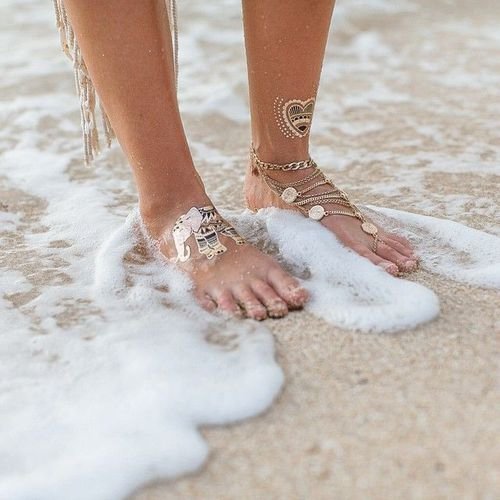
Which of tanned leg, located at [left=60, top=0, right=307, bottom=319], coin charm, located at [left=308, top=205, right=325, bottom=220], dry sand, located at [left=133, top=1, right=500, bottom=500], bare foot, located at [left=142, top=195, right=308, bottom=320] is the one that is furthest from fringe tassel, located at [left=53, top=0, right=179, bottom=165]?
dry sand, located at [left=133, top=1, right=500, bottom=500]

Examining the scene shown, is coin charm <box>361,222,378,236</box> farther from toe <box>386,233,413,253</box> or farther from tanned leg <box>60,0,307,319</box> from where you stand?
tanned leg <box>60,0,307,319</box>

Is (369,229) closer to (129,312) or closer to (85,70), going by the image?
(129,312)

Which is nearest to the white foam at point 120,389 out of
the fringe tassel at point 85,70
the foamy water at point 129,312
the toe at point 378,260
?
the foamy water at point 129,312

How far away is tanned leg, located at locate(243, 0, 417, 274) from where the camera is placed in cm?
148

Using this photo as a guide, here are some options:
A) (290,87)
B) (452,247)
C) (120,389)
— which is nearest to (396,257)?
(452,247)

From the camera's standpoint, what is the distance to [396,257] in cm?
150

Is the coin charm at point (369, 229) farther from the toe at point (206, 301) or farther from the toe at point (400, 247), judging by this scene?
the toe at point (206, 301)

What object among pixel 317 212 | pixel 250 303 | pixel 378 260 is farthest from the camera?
pixel 317 212

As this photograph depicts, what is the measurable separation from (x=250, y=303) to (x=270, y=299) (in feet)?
0.12

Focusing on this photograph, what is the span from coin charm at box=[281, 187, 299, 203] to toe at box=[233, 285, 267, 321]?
0.29 metres

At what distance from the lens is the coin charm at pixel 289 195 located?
1.61 meters

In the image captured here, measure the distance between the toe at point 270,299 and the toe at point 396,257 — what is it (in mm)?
265

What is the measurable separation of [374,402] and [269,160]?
2.26 ft

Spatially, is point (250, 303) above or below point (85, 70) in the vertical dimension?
below
